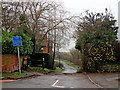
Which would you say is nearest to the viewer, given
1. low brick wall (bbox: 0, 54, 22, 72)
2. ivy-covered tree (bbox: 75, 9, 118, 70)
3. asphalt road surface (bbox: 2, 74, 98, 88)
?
asphalt road surface (bbox: 2, 74, 98, 88)

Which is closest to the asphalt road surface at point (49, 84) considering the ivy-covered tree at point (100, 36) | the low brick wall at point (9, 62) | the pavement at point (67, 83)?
the pavement at point (67, 83)

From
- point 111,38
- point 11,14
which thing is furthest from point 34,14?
point 111,38

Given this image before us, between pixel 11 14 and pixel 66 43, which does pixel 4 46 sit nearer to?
pixel 11 14

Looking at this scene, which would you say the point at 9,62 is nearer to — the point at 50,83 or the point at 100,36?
the point at 50,83

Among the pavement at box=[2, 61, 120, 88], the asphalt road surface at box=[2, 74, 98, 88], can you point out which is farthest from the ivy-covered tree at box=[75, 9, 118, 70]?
the asphalt road surface at box=[2, 74, 98, 88]

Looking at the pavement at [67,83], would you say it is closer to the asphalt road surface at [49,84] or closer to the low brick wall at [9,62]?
the asphalt road surface at [49,84]

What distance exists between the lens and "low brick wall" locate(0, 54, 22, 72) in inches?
624

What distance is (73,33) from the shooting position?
90.0 feet

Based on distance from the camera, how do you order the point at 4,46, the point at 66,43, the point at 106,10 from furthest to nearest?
the point at 66,43
the point at 106,10
the point at 4,46

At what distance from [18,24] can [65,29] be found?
7.12 m

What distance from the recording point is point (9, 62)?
16.7 metres

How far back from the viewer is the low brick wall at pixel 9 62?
15852 mm

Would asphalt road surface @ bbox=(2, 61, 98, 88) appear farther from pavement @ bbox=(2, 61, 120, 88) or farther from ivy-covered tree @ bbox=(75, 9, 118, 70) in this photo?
ivy-covered tree @ bbox=(75, 9, 118, 70)

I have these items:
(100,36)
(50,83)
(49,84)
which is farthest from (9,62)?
(100,36)
